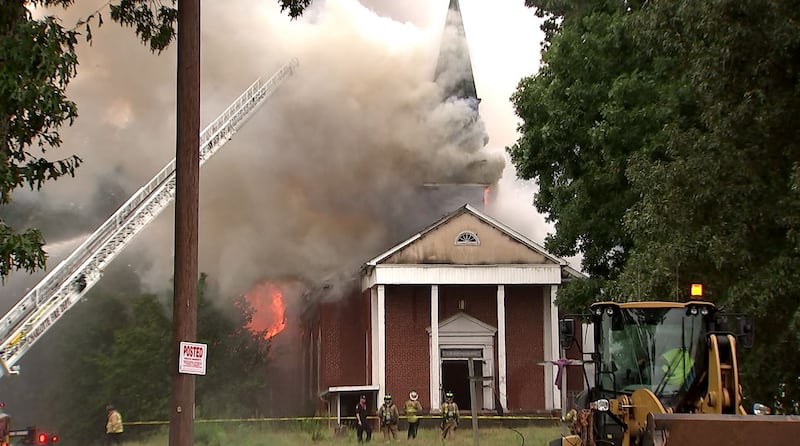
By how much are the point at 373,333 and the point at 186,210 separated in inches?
865

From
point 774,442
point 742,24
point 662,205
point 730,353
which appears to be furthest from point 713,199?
point 774,442

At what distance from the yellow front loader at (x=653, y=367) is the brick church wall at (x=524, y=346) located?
70.9ft

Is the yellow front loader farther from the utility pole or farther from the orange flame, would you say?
the orange flame

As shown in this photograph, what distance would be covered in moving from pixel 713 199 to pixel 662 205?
43.9 inches

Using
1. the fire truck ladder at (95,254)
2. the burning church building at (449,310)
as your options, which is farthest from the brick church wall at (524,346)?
the fire truck ladder at (95,254)

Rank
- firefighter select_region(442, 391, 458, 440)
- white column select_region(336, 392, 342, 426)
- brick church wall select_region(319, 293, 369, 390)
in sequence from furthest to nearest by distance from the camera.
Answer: brick church wall select_region(319, 293, 369, 390)
white column select_region(336, 392, 342, 426)
firefighter select_region(442, 391, 458, 440)

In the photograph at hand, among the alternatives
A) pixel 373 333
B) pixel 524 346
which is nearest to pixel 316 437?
pixel 373 333

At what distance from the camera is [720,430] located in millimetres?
8992

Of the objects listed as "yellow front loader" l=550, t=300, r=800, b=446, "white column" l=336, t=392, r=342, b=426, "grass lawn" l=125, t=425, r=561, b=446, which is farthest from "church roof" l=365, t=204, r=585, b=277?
"yellow front loader" l=550, t=300, r=800, b=446

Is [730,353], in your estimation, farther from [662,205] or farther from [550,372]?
[550,372]

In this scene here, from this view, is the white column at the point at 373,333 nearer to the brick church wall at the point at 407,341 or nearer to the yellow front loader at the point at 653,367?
the brick church wall at the point at 407,341

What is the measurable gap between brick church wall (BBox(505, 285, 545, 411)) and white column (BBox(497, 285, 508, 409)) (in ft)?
0.83

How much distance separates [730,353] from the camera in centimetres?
1068

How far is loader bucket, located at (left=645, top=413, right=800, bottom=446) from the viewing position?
29.3 ft
